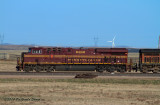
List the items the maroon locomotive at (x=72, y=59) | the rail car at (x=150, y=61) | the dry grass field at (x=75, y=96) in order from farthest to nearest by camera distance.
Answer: the rail car at (x=150, y=61) < the maroon locomotive at (x=72, y=59) < the dry grass field at (x=75, y=96)

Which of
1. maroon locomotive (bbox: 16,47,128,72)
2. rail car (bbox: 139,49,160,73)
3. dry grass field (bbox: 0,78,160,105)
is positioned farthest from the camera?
rail car (bbox: 139,49,160,73)

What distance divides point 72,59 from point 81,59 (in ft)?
4.23

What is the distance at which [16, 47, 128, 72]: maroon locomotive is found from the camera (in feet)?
138

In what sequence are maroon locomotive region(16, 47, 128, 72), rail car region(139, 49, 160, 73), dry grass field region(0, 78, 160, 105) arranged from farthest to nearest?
rail car region(139, 49, 160, 73) < maroon locomotive region(16, 47, 128, 72) < dry grass field region(0, 78, 160, 105)

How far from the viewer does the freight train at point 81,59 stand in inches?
1655

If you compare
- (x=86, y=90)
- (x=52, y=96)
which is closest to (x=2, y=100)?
(x=52, y=96)

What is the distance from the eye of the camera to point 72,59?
4253cm

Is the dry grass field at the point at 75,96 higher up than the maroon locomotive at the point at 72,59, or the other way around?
the maroon locomotive at the point at 72,59

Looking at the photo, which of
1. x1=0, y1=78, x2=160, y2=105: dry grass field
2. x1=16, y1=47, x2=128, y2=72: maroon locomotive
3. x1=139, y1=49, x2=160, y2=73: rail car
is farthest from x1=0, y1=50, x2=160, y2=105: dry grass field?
x1=139, y1=49, x2=160, y2=73: rail car

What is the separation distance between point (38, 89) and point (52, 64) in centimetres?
1798

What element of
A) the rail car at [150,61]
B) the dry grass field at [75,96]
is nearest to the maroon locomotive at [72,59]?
the rail car at [150,61]

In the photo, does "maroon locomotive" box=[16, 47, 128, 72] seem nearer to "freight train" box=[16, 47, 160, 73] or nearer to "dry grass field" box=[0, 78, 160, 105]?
"freight train" box=[16, 47, 160, 73]

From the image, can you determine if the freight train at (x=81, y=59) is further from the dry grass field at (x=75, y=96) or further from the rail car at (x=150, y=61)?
the dry grass field at (x=75, y=96)

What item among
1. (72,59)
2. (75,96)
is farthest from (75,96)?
(72,59)
